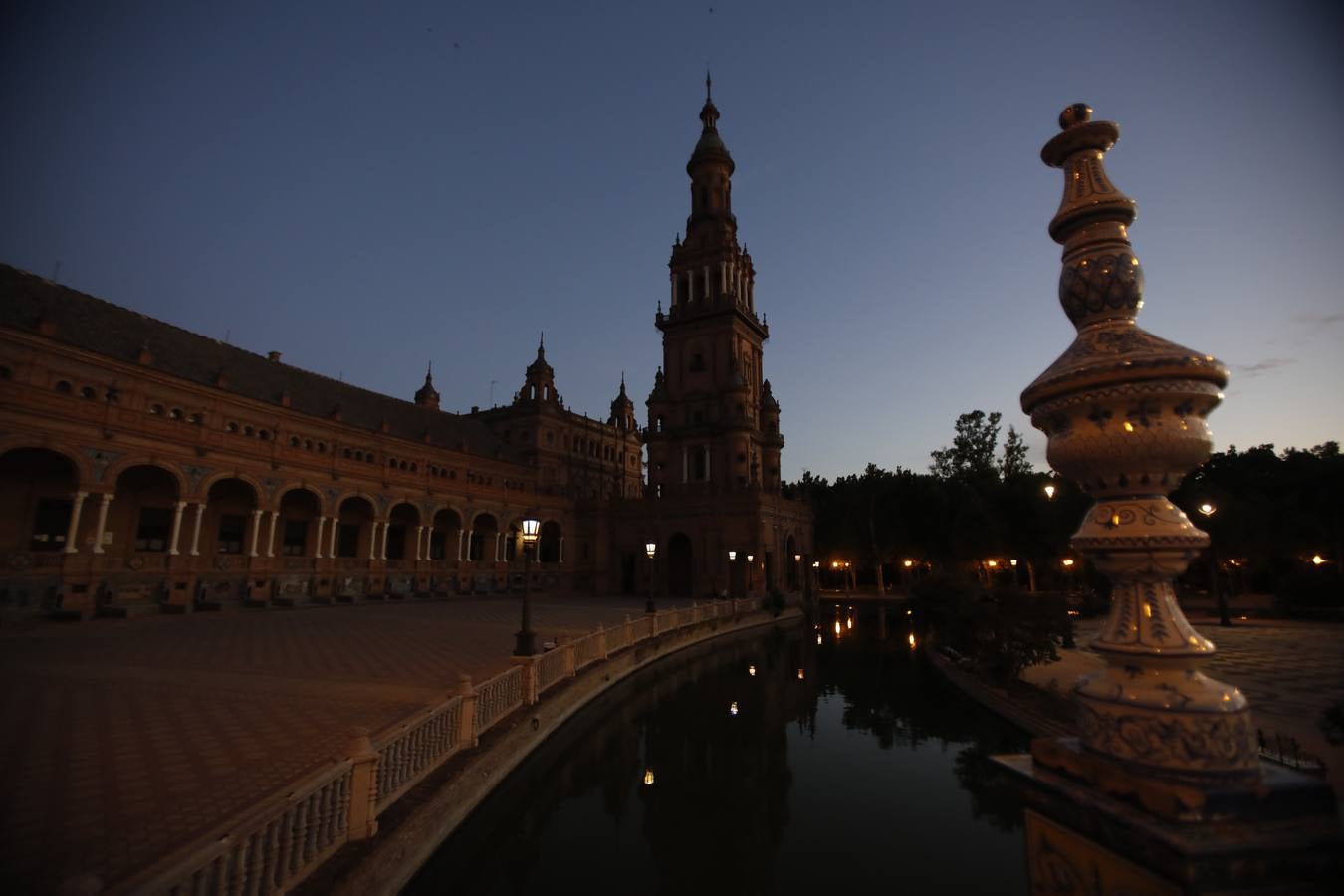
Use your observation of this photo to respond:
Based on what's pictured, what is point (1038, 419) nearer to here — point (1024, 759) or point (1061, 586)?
point (1024, 759)

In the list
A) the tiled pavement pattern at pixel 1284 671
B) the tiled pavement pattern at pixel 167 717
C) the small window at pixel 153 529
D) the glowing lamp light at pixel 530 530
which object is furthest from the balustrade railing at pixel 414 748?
the small window at pixel 153 529

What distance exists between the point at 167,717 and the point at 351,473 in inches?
1017

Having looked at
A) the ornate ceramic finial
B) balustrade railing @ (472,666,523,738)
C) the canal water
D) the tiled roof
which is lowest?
the canal water

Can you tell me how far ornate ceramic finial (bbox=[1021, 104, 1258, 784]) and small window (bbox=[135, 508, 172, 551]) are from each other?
111ft

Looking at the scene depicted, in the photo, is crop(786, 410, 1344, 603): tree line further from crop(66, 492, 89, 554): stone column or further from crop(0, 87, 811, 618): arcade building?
crop(66, 492, 89, 554): stone column

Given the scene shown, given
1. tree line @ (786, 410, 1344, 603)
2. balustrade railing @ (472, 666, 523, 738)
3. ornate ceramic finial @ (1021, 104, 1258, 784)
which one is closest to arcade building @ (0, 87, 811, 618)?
tree line @ (786, 410, 1344, 603)

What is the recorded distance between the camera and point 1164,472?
7.66 ft

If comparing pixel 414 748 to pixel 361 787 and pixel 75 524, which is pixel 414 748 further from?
pixel 75 524

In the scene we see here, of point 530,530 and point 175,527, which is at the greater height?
point 175,527

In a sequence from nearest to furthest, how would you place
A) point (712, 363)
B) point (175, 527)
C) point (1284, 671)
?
1. point (1284, 671)
2. point (175, 527)
3. point (712, 363)

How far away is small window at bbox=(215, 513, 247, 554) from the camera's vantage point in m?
28.1

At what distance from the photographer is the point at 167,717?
8.80 meters

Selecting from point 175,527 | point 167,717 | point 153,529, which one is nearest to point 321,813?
point 167,717

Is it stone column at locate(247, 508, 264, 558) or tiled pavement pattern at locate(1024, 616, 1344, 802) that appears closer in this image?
tiled pavement pattern at locate(1024, 616, 1344, 802)
